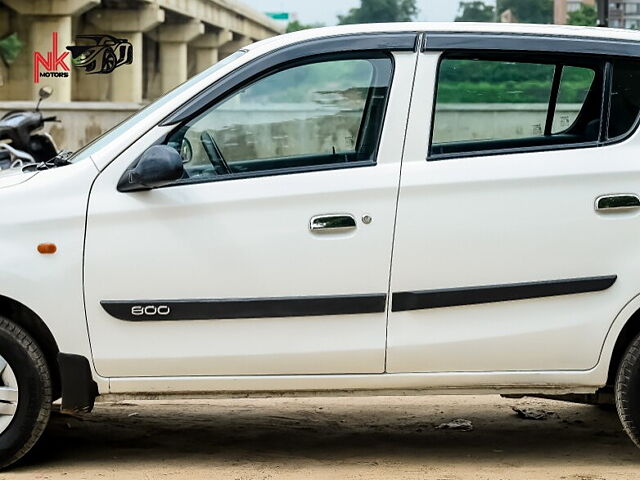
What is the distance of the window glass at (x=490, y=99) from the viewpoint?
551 centimetres

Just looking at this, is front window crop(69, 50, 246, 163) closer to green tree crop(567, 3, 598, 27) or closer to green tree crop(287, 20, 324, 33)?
green tree crop(287, 20, 324, 33)

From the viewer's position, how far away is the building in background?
83.2 ft

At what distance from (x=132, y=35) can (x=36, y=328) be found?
1134 inches

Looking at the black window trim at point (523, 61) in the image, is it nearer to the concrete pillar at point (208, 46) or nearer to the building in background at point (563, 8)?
the building in background at point (563, 8)

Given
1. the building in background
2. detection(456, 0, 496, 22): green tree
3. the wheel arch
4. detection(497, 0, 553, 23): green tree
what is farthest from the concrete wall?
the building in background

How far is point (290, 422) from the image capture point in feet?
21.7

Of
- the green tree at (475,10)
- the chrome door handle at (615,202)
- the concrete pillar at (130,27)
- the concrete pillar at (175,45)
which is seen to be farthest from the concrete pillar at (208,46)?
the chrome door handle at (615,202)

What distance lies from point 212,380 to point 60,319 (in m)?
0.62

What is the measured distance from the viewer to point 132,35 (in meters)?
33.6

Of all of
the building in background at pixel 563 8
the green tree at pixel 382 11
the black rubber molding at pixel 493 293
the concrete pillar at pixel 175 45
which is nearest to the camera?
the black rubber molding at pixel 493 293

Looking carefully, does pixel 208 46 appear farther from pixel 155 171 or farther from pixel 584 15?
pixel 155 171

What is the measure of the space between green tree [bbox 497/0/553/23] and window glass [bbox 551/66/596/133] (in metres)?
11.3

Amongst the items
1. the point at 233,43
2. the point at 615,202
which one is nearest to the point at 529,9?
the point at 615,202

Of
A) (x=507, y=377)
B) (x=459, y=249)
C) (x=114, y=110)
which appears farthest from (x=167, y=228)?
(x=114, y=110)
